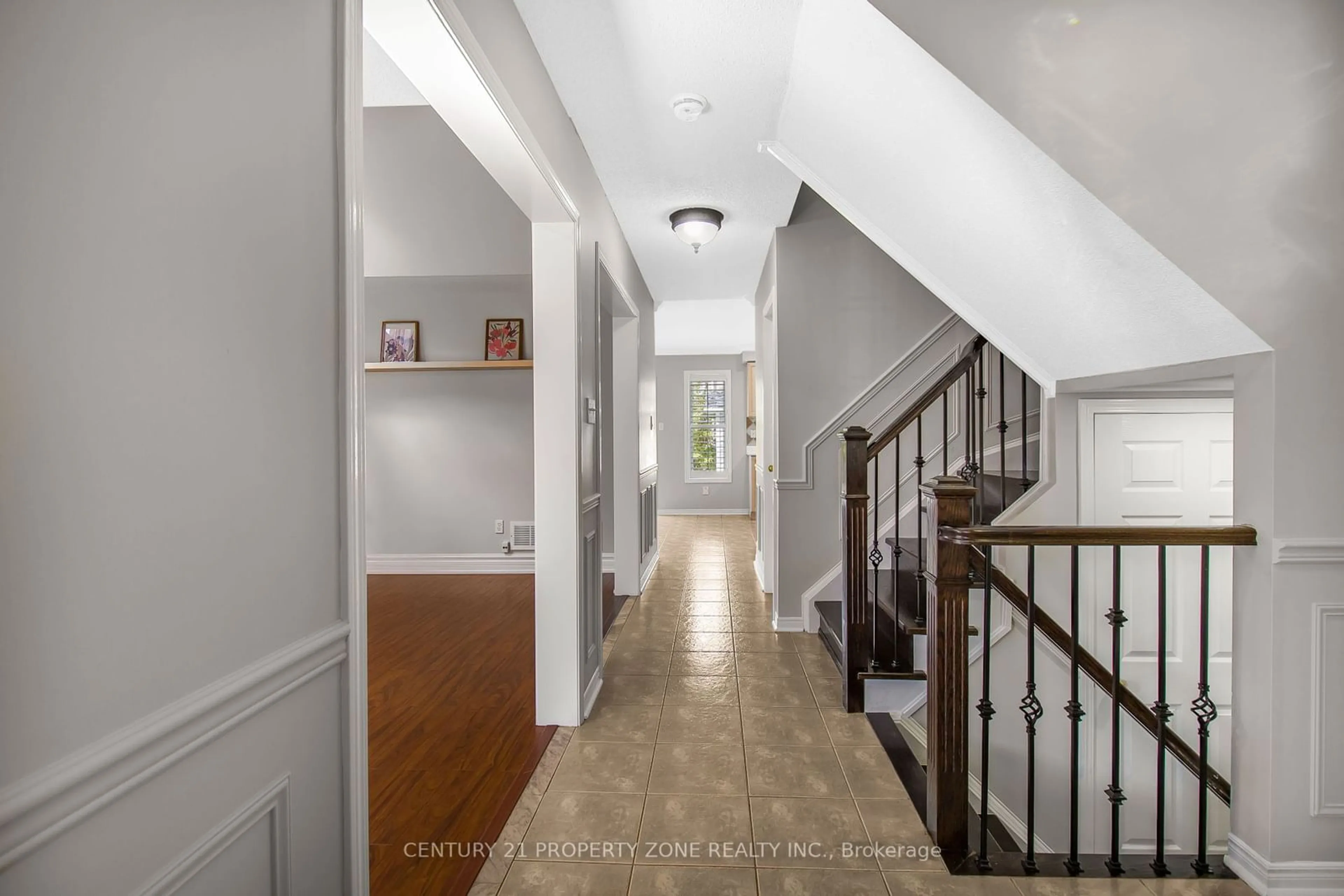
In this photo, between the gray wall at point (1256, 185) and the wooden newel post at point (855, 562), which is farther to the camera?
the wooden newel post at point (855, 562)

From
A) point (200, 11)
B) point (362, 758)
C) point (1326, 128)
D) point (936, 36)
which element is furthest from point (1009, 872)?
point (200, 11)

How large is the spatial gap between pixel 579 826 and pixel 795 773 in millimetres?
765

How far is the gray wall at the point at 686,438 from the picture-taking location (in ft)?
31.9

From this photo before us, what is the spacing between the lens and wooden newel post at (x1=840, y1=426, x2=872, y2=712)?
2713 mm

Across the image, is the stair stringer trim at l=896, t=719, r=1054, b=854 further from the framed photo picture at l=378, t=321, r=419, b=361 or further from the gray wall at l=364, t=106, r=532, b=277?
the framed photo picture at l=378, t=321, r=419, b=361

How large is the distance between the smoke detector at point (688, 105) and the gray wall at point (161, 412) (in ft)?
5.21

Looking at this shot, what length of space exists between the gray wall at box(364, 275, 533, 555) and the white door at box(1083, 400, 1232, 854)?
12.9 feet

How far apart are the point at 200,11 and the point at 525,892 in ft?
6.17

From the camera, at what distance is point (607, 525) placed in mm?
5426

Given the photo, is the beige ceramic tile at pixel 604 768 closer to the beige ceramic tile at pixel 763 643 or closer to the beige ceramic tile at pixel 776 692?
the beige ceramic tile at pixel 776 692

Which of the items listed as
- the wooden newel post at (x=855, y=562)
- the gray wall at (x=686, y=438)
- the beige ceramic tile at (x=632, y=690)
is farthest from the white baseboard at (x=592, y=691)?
the gray wall at (x=686, y=438)

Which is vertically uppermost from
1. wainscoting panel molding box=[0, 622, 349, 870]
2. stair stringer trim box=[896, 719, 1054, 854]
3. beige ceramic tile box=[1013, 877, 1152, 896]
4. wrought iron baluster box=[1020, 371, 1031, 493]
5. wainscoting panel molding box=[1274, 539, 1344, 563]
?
wrought iron baluster box=[1020, 371, 1031, 493]

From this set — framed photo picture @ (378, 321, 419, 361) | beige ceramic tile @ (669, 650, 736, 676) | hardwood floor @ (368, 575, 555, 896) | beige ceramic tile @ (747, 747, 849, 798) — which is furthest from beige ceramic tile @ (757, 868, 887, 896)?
framed photo picture @ (378, 321, 419, 361)

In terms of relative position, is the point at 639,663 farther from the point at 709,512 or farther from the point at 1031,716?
the point at 709,512
